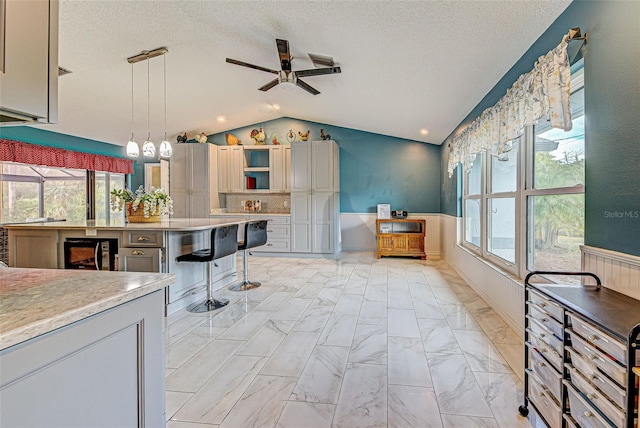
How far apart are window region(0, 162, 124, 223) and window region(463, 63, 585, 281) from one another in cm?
650

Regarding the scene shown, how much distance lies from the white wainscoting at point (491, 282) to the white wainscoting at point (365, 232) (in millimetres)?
1064

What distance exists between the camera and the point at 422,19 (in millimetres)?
2473

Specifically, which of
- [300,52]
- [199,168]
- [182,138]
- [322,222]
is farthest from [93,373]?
[182,138]

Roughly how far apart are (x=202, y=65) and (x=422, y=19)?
2.83m

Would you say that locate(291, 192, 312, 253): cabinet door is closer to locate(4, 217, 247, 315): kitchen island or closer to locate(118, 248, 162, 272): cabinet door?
locate(4, 217, 247, 315): kitchen island

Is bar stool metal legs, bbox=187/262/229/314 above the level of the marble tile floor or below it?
above

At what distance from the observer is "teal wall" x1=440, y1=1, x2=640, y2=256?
1456 mm

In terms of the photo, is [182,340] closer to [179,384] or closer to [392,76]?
[179,384]

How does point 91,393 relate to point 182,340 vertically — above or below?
above

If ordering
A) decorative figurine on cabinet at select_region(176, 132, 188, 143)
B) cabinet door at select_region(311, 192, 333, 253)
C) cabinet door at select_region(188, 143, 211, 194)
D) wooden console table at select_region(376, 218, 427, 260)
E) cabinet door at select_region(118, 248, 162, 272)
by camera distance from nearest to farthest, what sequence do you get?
cabinet door at select_region(118, 248, 162, 272)
wooden console table at select_region(376, 218, 427, 260)
cabinet door at select_region(311, 192, 333, 253)
cabinet door at select_region(188, 143, 211, 194)
decorative figurine on cabinet at select_region(176, 132, 188, 143)

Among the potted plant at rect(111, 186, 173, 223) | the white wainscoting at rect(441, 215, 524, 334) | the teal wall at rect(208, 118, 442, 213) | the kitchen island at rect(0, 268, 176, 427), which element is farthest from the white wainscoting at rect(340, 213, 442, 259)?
the kitchen island at rect(0, 268, 176, 427)

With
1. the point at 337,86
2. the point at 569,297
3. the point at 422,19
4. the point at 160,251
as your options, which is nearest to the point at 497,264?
the point at 569,297

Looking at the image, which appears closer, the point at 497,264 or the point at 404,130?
the point at 497,264

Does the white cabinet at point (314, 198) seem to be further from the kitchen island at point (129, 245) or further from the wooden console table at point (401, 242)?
the kitchen island at point (129, 245)
